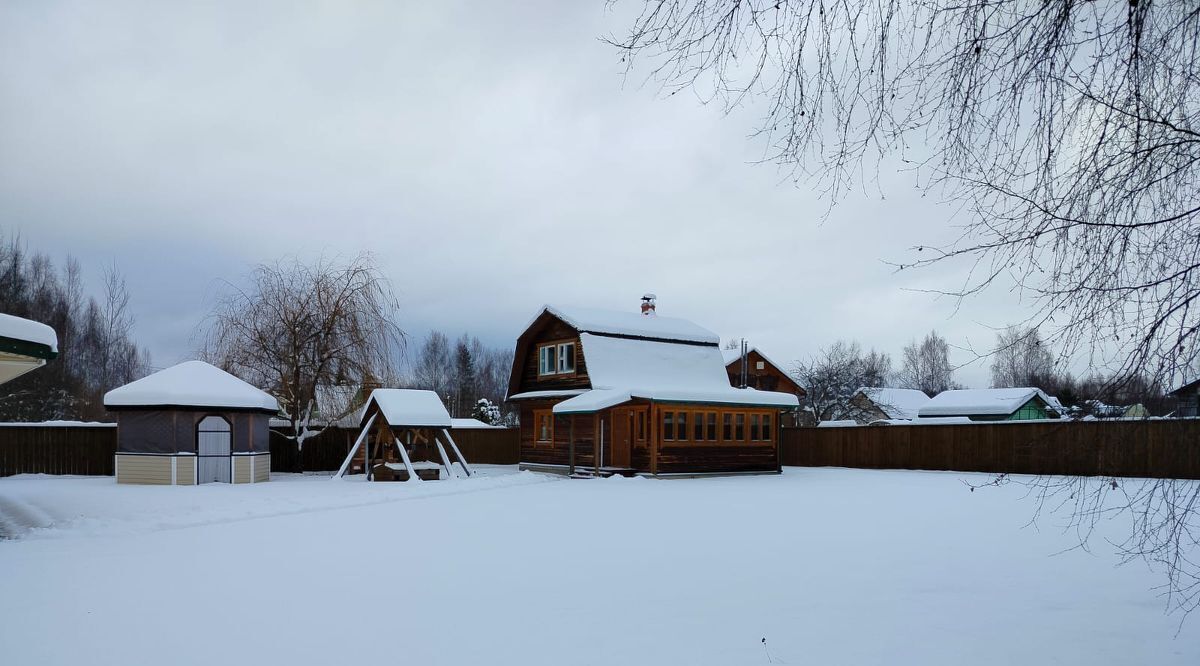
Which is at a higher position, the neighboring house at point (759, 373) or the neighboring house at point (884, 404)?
the neighboring house at point (759, 373)

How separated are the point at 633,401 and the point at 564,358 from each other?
154 inches

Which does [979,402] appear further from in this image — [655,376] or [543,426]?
[543,426]

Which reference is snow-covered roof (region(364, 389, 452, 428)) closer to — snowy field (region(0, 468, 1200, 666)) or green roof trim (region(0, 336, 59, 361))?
snowy field (region(0, 468, 1200, 666))

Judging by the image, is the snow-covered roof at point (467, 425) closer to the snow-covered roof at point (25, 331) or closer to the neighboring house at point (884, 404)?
the snow-covered roof at point (25, 331)

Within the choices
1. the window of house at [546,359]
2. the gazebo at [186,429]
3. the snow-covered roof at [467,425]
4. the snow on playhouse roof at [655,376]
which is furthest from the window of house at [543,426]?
the gazebo at [186,429]

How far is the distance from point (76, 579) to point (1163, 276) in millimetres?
9398

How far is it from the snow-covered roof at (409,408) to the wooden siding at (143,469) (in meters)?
5.29

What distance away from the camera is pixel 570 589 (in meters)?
7.45

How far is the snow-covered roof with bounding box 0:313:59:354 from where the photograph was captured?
10250mm

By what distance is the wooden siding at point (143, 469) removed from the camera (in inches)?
794

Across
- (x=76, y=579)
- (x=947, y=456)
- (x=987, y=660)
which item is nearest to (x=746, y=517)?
(x=987, y=660)

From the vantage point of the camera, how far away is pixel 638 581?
7828 millimetres

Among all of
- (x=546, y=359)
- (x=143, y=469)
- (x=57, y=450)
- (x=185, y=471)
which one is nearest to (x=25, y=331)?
(x=185, y=471)

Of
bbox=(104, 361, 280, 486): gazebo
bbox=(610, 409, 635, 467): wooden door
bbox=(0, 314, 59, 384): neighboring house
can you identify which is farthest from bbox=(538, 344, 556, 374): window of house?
bbox=(0, 314, 59, 384): neighboring house
